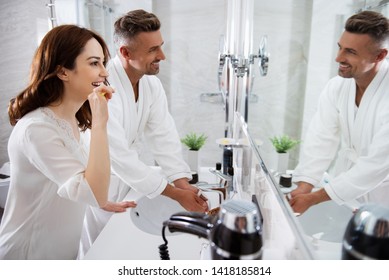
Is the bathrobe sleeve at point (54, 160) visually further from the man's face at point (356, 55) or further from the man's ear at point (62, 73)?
the man's face at point (356, 55)

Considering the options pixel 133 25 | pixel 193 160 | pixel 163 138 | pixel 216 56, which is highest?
pixel 133 25

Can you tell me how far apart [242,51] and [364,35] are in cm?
106

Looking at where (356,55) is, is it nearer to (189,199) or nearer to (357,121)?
(357,121)

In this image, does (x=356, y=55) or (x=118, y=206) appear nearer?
(x=356, y=55)

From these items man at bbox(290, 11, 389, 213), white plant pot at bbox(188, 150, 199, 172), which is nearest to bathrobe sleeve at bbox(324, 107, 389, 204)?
man at bbox(290, 11, 389, 213)

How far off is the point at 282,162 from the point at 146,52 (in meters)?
0.80

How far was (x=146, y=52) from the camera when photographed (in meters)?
1.21

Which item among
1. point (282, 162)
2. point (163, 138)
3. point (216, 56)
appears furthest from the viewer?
point (216, 56)

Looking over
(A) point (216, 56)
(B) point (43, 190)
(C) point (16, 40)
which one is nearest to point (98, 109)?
(B) point (43, 190)

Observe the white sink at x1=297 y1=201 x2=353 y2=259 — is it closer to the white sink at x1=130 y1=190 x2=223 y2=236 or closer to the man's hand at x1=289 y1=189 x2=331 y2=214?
the man's hand at x1=289 y1=189 x2=331 y2=214

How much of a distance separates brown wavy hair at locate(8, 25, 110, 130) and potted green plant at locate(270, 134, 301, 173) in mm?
692

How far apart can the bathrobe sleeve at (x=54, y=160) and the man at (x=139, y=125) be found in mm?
291
